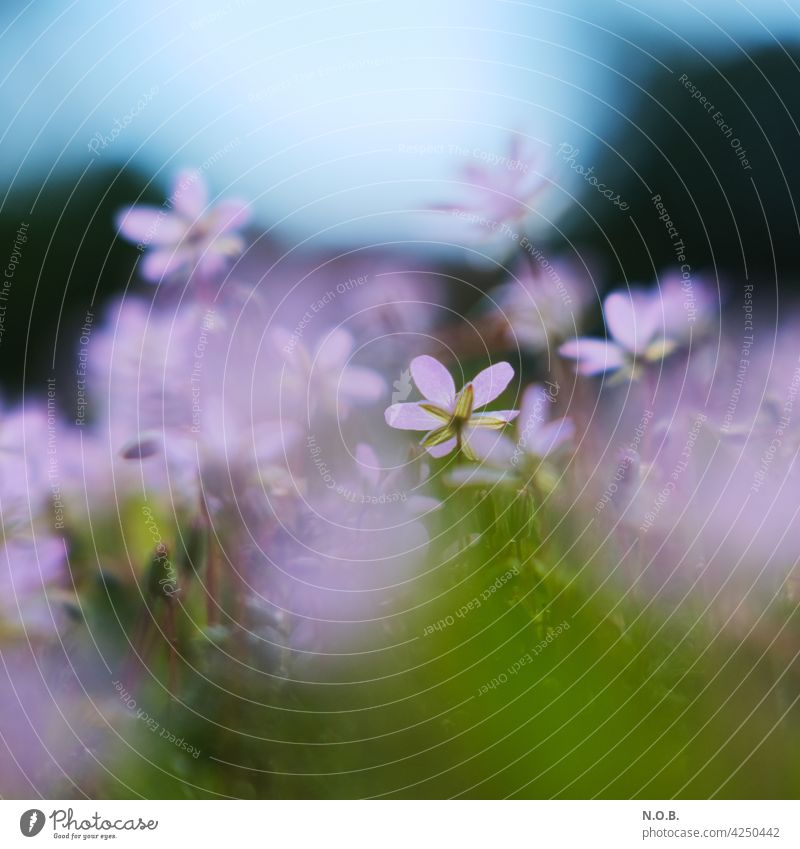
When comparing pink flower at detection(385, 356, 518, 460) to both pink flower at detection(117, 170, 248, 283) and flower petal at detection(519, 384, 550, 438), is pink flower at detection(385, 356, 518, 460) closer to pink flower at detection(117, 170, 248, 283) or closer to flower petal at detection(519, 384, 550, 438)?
flower petal at detection(519, 384, 550, 438)

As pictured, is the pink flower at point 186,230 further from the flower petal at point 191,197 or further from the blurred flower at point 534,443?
the blurred flower at point 534,443

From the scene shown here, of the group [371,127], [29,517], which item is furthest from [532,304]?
[29,517]

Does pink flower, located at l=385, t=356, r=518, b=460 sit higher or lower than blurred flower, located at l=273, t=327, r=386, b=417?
lower

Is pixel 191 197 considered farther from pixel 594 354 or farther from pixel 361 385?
pixel 594 354

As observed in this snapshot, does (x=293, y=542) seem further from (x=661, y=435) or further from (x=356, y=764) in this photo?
(x=661, y=435)

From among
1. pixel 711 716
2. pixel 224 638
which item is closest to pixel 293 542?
pixel 224 638

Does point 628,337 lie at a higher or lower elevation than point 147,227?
lower

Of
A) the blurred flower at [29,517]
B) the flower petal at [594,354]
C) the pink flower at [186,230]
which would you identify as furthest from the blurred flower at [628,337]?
the blurred flower at [29,517]

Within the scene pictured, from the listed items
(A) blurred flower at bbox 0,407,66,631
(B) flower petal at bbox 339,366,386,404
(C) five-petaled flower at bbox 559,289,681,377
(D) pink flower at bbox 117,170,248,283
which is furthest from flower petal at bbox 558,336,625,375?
(A) blurred flower at bbox 0,407,66,631
